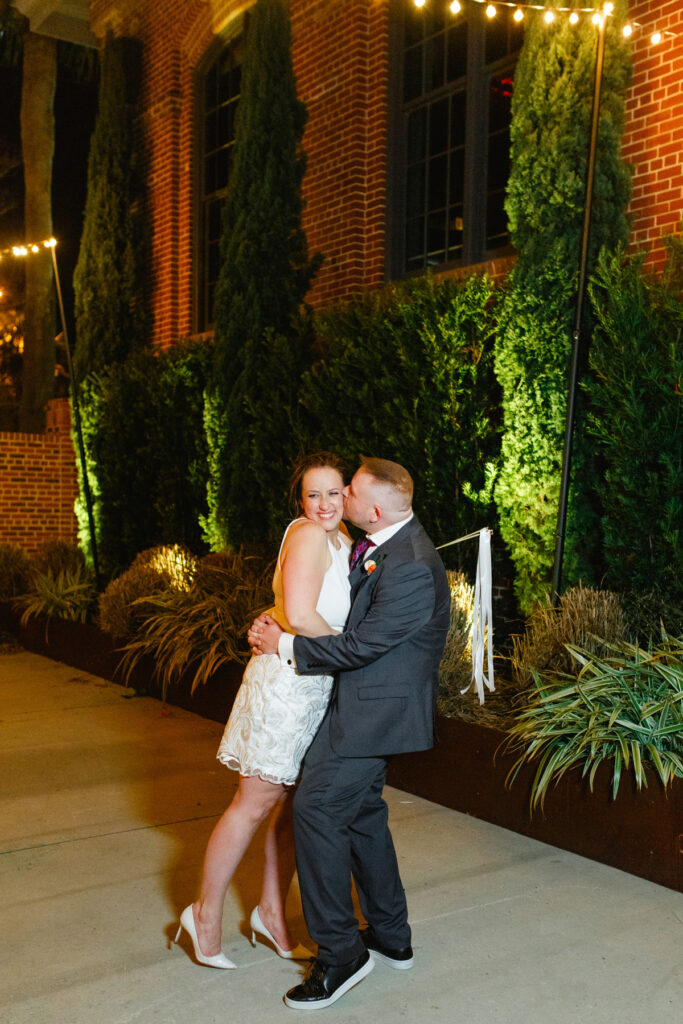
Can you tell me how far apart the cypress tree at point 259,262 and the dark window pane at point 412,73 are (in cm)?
109

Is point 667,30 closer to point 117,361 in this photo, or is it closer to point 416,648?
point 416,648

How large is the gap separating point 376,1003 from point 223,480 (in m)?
7.56

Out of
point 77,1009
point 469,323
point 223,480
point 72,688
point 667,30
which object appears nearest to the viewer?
point 77,1009

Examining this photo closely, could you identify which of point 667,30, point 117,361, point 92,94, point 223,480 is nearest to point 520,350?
point 667,30

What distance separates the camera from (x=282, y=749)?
137 inches

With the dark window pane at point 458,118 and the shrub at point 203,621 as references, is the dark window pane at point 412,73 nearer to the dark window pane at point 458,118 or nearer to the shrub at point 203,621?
the dark window pane at point 458,118

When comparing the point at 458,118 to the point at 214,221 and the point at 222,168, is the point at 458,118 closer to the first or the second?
the point at 222,168

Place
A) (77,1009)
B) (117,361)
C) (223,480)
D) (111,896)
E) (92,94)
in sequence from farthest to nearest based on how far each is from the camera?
(92,94) < (117,361) < (223,480) < (111,896) < (77,1009)

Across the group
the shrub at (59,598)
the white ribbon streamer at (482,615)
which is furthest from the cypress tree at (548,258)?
the shrub at (59,598)

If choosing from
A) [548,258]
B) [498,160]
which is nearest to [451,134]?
[498,160]

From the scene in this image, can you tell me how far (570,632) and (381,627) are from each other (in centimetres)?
300

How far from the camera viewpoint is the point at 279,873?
372 centimetres

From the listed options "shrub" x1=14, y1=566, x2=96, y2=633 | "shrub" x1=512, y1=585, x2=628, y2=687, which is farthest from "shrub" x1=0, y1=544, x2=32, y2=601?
"shrub" x1=512, y1=585, x2=628, y2=687

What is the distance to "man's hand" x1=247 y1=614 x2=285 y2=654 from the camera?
345cm
